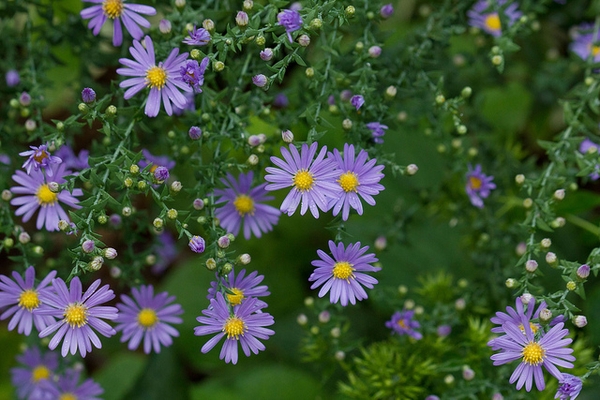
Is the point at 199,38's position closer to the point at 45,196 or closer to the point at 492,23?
the point at 45,196

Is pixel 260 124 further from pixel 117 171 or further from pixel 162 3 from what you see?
pixel 117 171

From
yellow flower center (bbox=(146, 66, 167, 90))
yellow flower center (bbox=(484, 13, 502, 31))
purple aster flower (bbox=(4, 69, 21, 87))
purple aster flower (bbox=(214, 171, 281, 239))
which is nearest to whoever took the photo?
yellow flower center (bbox=(146, 66, 167, 90))

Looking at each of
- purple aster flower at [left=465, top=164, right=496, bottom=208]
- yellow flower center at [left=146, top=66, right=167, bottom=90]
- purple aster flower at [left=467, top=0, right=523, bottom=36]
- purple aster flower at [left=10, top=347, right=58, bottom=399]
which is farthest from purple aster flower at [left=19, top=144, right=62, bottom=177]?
purple aster flower at [left=467, top=0, right=523, bottom=36]

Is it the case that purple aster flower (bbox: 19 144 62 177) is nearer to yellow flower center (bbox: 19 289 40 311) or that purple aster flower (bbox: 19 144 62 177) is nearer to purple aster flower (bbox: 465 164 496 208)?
yellow flower center (bbox: 19 289 40 311)

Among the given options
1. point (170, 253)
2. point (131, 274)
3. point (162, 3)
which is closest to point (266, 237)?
point (170, 253)

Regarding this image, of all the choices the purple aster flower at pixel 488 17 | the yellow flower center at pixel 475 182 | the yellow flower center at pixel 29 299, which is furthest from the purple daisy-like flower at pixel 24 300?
the purple aster flower at pixel 488 17

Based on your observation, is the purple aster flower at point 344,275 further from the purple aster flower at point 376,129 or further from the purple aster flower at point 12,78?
the purple aster flower at point 12,78
